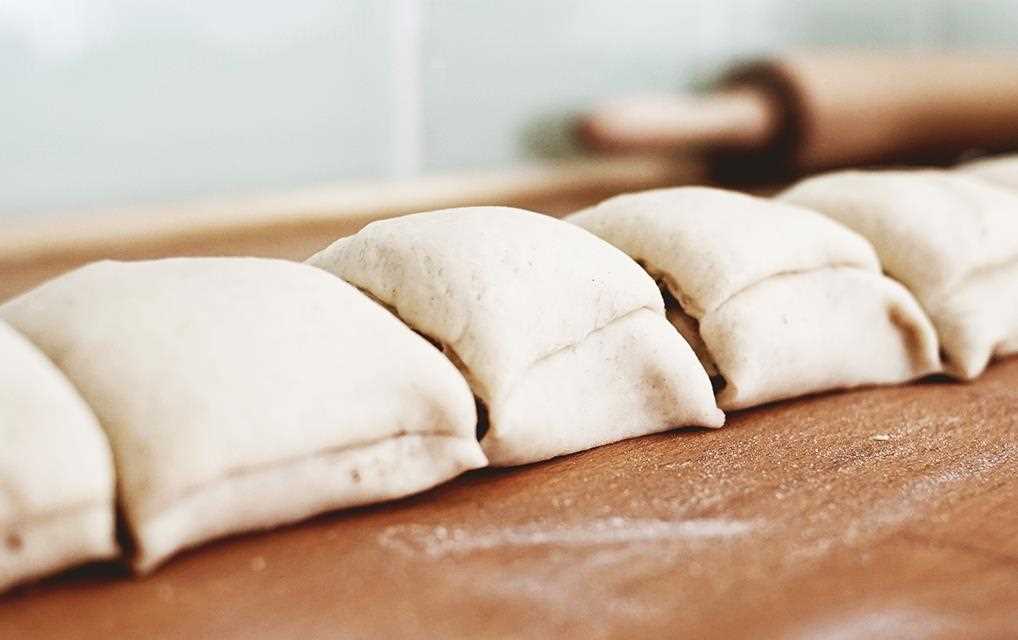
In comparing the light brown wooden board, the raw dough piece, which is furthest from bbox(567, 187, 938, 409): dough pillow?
the raw dough piece

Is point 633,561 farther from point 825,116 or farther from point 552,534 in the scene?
point 825,116

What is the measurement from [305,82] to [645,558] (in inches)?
77.1

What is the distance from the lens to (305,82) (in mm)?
2682

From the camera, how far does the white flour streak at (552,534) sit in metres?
1.00

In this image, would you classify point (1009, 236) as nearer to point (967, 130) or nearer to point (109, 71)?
point (109, 71)

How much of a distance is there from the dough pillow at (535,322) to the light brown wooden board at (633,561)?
0.04 m

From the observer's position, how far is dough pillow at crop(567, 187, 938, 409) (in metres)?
1.37

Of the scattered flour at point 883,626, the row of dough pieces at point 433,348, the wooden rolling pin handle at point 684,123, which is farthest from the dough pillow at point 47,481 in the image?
the wooden rolling pin handle at point 684,123

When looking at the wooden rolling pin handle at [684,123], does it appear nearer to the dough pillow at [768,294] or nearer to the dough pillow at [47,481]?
the dough pillow at [768,294]

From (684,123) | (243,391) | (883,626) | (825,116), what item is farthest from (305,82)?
(883,626)

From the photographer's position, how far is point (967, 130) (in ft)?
12.0

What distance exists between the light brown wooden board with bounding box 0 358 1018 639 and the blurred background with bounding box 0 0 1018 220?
1.55m

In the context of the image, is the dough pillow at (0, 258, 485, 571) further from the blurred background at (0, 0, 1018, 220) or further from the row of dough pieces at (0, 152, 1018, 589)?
the blurred background at (0, 0, 1018, 220)

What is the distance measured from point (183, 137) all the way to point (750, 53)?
195cm
